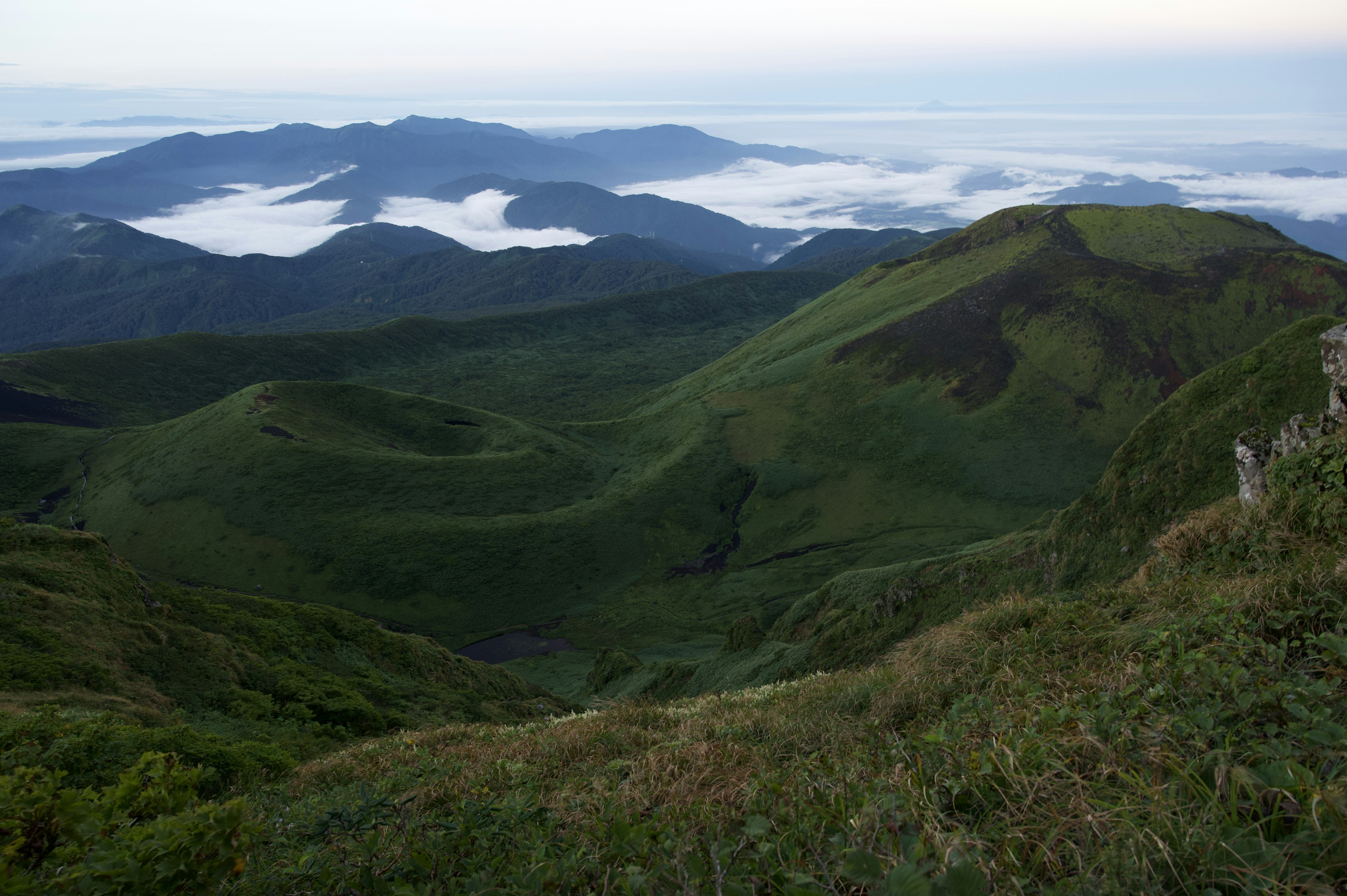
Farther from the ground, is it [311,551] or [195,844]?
[195,844]

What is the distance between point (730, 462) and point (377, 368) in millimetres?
121945

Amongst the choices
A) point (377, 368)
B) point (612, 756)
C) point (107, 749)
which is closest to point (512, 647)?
point (107, 749)

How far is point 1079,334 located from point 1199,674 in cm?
9042

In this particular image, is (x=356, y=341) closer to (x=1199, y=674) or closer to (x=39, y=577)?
(x=39, y=577)

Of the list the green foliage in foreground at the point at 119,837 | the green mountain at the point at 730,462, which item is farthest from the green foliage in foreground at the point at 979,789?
the green mountain at the point at 730,462

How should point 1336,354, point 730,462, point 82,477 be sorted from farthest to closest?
point 730,462, point 82,477, point 1336,354

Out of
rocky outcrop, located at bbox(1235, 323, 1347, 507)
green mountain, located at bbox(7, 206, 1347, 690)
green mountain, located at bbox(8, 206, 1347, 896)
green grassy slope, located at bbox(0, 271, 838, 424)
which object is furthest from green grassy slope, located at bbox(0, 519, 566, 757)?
green grassy slope, located at bbox(0, 271, 838, 424)

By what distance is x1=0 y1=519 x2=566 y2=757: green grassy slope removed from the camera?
616 inches

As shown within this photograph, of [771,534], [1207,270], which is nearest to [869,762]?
[771,534]

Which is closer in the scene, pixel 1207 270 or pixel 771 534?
pixel 771 534

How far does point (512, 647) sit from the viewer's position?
55.8 metres

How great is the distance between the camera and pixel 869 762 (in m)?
5.46

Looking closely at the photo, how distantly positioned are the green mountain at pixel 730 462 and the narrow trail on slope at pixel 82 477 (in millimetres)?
886

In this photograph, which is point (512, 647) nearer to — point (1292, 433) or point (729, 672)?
point (729, 672)
